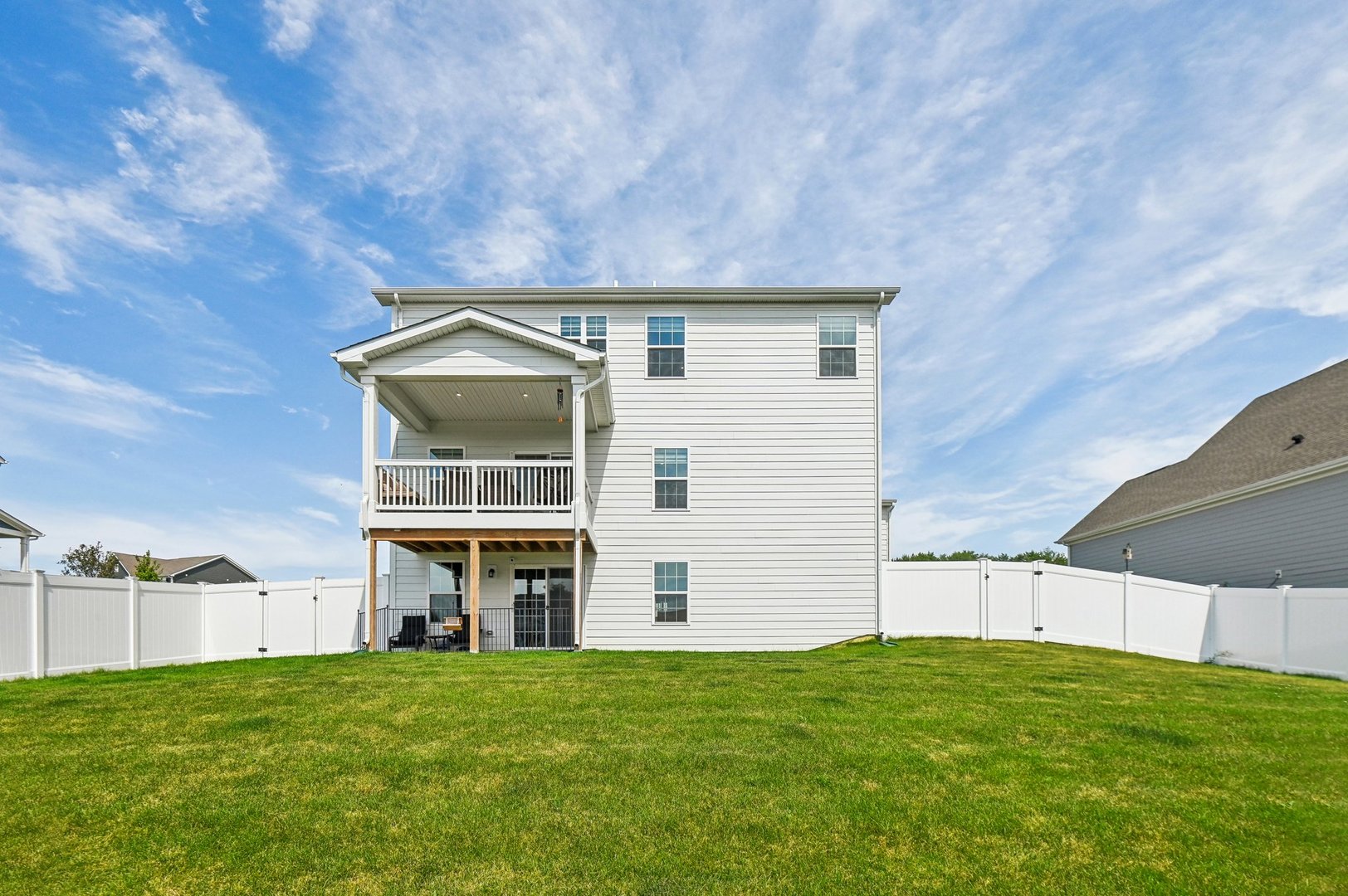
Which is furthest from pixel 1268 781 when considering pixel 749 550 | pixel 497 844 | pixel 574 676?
pixel 749 550

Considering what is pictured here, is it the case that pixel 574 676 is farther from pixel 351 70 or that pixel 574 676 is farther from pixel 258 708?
pixel 351 70

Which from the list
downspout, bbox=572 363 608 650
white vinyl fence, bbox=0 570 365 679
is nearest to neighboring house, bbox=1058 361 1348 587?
downspout, bbox=572 363 608 650

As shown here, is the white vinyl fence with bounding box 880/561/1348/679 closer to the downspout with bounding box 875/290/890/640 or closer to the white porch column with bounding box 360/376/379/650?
the downspout with bounding box 875/290/890/640

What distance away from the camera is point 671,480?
56.0 feet

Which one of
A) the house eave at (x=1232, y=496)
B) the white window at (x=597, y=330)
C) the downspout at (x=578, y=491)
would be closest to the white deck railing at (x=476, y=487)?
the downspout at (x=578, y=491)

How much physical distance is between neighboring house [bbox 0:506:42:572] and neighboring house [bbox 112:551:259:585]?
66.9 ft

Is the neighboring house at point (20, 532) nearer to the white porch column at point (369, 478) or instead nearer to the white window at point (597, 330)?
the white porch column at point (369, 478)

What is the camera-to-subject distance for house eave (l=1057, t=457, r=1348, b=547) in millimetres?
14891

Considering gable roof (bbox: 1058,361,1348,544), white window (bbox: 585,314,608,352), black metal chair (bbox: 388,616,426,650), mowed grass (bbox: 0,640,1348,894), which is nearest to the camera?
mowed grass (bbox: 0,640,1348,894)

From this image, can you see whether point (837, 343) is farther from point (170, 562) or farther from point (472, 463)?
point (170, 562)

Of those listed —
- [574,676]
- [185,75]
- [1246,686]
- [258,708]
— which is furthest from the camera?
[185,75]

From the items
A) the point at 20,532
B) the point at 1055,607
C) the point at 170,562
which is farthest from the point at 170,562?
the point at 1055,607

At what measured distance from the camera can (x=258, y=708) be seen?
8180 millimetres

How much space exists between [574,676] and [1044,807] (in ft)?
19.7
